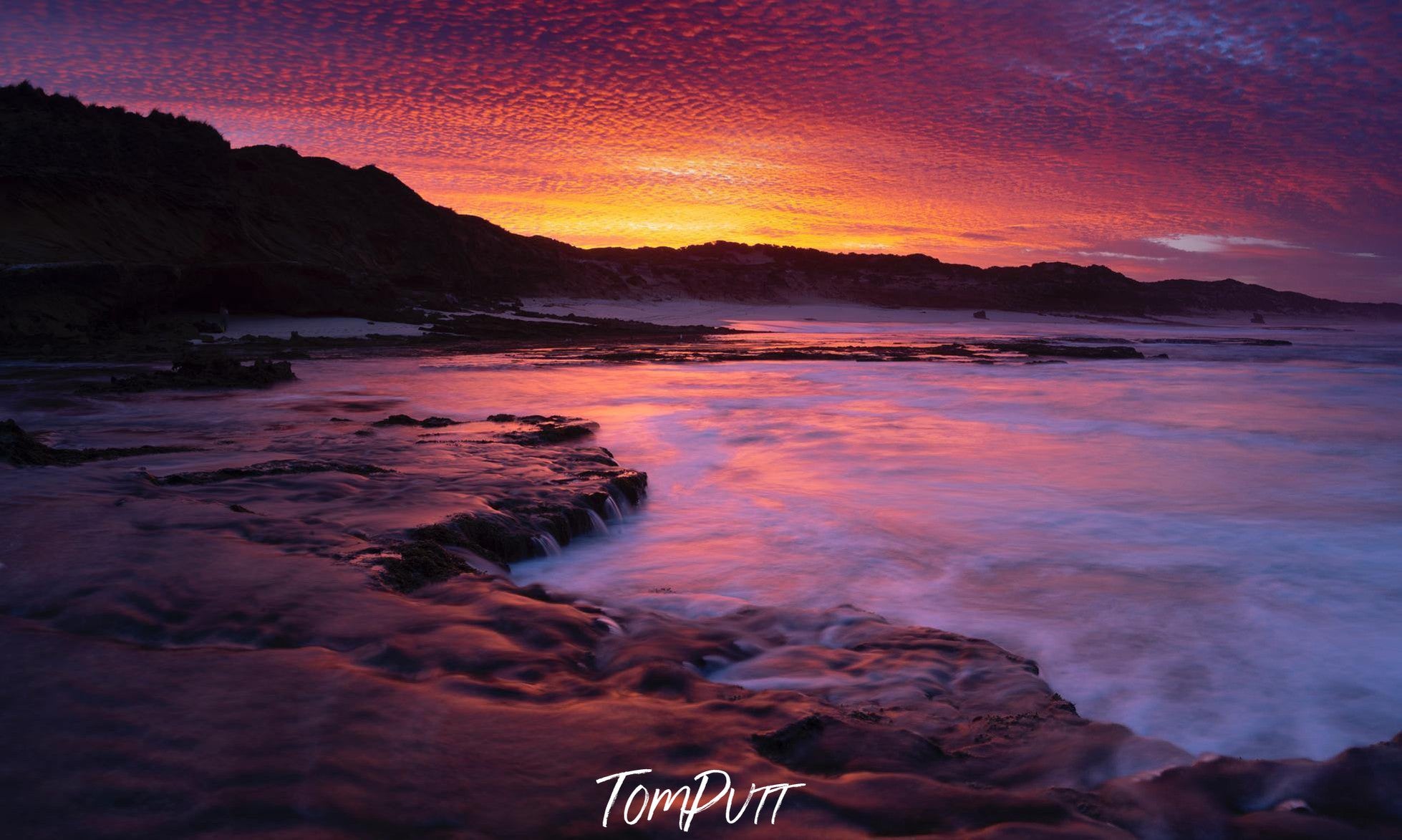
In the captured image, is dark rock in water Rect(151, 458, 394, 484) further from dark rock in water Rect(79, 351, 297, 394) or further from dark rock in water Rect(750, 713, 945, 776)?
dark rock in water Rect(79, 351, 297, 394)

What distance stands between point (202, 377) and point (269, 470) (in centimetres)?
701

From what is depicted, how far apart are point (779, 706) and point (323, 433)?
18.8 ft

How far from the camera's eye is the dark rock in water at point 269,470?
16.0 feet

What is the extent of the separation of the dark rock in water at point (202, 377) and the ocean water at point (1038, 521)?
20.8 inches

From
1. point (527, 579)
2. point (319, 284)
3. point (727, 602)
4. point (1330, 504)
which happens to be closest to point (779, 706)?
point (727, 602)

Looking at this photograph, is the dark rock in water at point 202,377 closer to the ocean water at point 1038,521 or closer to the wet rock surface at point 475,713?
the ocean water at point 1038,521

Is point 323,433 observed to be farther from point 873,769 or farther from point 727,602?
point 873,769

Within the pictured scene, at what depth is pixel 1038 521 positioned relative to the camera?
19.4 feet

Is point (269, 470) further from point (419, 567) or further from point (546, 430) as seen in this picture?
point (546, 430)

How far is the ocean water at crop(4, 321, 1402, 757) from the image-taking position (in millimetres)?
3457

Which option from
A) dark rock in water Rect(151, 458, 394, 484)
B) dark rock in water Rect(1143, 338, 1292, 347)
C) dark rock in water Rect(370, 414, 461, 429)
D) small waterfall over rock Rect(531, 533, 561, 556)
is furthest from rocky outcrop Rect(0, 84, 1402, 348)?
dark rock in water Rect(1143, 338, 1292, 347)

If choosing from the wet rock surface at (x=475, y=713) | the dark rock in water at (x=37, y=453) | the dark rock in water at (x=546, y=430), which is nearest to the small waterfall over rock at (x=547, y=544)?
the wet rock surface at (x=475, y=713)

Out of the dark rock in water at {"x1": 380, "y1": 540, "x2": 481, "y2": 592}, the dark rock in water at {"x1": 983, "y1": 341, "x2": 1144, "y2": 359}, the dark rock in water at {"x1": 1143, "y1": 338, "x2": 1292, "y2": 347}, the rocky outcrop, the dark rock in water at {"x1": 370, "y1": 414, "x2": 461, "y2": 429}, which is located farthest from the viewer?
the dark rock in water at {"x1": 1143, "y1": 338, "x2": 1292, "y2": 347}

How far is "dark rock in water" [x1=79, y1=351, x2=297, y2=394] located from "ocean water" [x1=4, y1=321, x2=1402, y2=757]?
0.53 m
